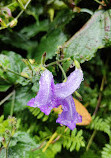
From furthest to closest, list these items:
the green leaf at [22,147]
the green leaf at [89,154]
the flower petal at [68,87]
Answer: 1. the green leaf at [89,154]
2. the green leaf at [22,147]
3. the flower petal at [68,87]

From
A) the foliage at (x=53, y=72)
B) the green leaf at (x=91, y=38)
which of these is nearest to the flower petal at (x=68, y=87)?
the foliage at (x=53, y=72)

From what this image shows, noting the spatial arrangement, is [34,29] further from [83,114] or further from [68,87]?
[68,87]

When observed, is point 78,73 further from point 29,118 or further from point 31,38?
point 31,38

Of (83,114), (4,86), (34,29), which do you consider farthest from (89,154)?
(34,29)

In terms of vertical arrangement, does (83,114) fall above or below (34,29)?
below

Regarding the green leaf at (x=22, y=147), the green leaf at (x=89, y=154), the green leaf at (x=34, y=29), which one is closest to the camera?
the green leaf at (x=22, y=147)

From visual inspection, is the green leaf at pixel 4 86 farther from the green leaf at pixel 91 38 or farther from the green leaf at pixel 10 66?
the green leaf at pixel 91 38

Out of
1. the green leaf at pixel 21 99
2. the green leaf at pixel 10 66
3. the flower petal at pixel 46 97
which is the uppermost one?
the green leaf at pixel 10 66

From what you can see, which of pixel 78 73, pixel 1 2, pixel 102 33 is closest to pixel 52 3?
pixel 1 2

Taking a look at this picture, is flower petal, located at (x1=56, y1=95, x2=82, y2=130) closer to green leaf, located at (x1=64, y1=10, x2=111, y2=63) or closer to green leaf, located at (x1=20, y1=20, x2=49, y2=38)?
green leaf, located at (x1=64, y1=10, x2=111, y2=63)
